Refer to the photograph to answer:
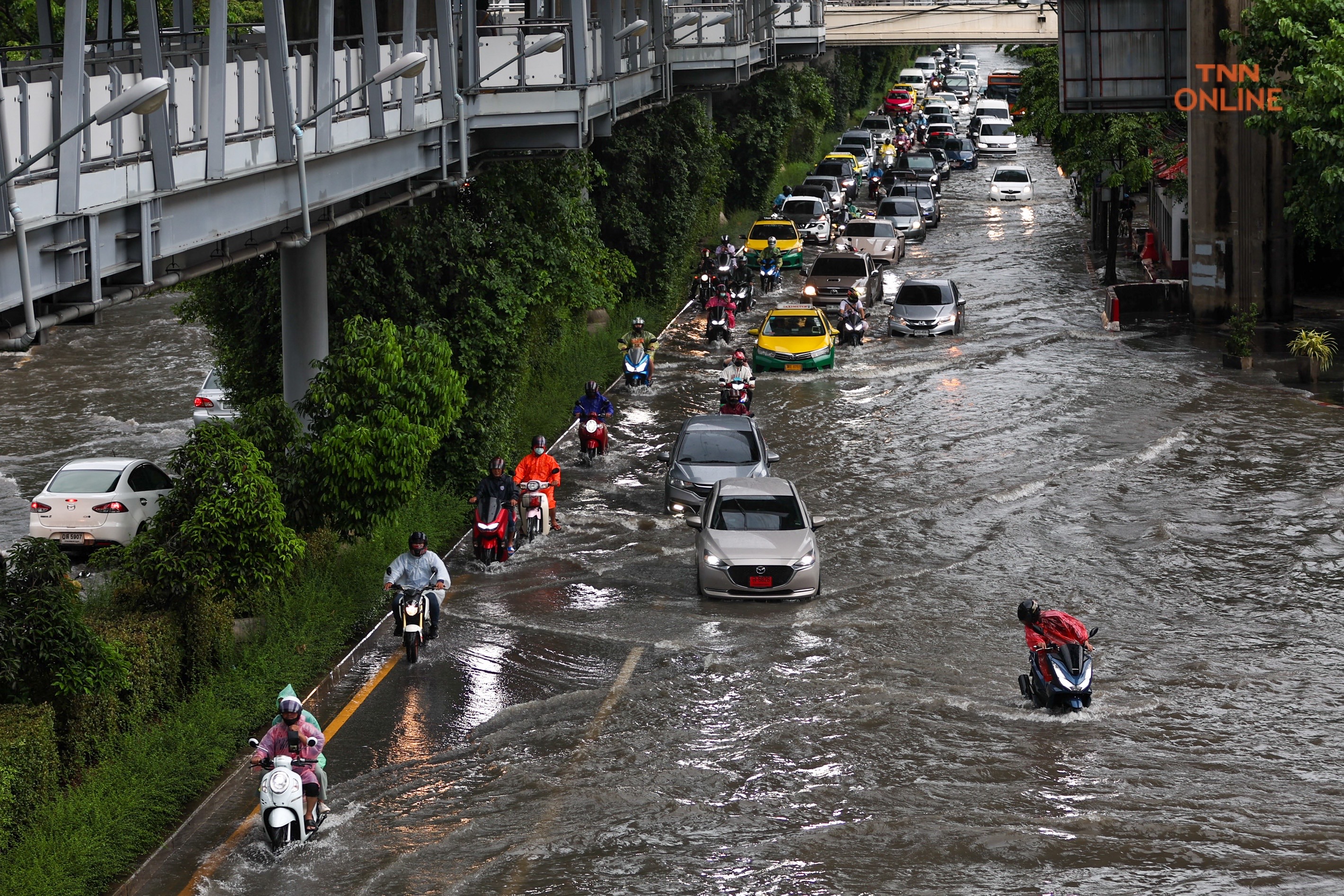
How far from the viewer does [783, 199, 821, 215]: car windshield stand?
182 feet

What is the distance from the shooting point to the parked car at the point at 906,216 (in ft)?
185

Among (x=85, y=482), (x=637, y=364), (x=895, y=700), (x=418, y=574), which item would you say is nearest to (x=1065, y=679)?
(x=895, y=700)

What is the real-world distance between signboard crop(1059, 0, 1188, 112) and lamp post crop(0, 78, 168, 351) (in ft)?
109

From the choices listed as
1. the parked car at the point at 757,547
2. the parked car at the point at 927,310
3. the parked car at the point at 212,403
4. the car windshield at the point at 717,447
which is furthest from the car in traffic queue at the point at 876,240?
the parked car at the point at 757,547

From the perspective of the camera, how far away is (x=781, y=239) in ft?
169

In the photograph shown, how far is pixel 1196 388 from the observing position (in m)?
33.6

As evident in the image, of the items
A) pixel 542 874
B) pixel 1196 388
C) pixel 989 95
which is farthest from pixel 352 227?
pixel 989 95

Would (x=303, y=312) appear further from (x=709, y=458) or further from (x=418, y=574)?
(x=709, y=458)

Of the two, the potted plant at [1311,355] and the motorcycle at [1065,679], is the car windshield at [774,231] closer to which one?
the potted plant at [1311,355]

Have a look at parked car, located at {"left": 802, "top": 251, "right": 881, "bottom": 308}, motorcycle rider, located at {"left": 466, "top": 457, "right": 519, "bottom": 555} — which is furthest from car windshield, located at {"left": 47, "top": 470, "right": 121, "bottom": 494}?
parked car, located at {"left": 802, "top": 251, "right": 881, "bottom": 308}

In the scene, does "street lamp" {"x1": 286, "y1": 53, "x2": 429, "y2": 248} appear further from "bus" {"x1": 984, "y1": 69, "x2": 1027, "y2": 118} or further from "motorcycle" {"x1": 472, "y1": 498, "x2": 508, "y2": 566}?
"bus" {"x1": 984, "y1": 69, "x2": 1027, "y2": 118}

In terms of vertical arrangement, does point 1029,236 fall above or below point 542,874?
above

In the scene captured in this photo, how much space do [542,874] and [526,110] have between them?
13.6 meters

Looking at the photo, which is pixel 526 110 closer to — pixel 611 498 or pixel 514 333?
pixel 514 333
